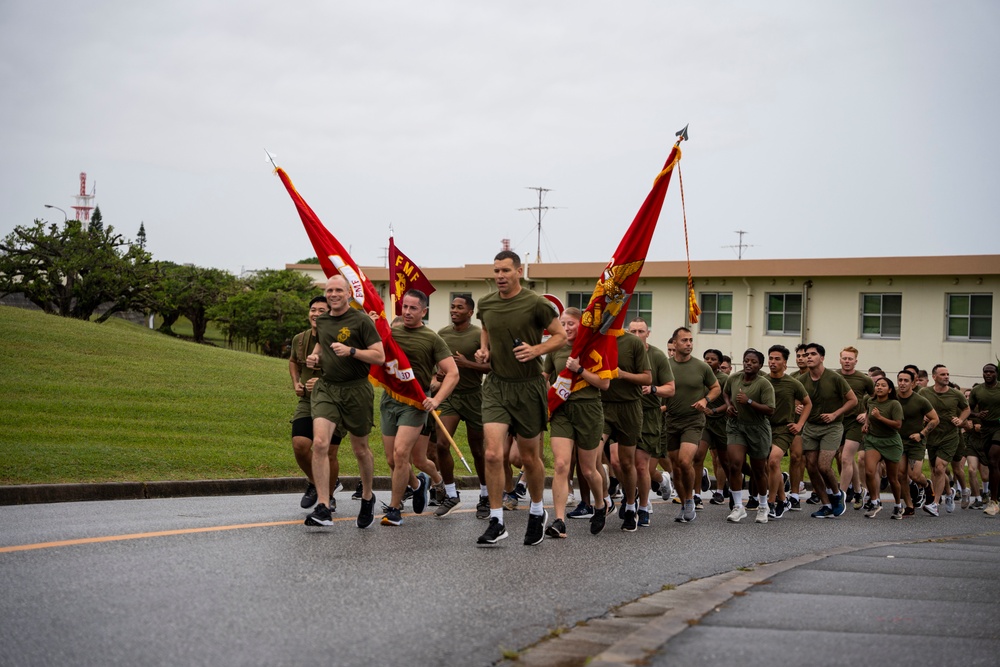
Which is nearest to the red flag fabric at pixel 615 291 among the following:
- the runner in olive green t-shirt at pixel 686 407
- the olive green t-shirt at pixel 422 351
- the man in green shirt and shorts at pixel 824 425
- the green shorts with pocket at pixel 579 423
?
the green shorts with pocket at pixel 579 423

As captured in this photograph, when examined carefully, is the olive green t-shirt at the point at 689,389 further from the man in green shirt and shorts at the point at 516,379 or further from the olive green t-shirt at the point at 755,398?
the man in green shirt and shorts at the point at 516,379

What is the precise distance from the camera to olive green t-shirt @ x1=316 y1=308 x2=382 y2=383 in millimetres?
10469

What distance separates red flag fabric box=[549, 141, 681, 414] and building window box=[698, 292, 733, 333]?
29.3 meters

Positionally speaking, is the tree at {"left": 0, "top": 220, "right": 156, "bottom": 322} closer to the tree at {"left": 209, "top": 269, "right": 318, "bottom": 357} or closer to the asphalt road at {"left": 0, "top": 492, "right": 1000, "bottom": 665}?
the tree at {"left": 209, "top": 269, "right": 318, "bottom": 357}

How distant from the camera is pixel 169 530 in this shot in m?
9.45

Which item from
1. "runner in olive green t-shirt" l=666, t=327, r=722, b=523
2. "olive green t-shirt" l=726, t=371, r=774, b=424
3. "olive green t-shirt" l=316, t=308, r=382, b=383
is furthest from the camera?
"olive green t-shirt" l=726, t=371, r=774, b=424

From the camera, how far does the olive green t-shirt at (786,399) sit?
14766 mm

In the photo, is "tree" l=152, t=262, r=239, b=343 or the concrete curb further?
"tree" l=152, t=262, r=239, b=343

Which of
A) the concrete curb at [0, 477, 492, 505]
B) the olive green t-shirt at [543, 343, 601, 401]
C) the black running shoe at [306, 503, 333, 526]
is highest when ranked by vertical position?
the olive green t-shirt at [543, 343, 601, 401]

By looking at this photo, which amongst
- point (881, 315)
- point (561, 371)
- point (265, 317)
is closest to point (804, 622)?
point (561, 371)

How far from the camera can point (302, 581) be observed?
24.0 feet

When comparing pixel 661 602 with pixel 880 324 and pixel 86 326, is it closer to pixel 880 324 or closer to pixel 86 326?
pixel 86 326

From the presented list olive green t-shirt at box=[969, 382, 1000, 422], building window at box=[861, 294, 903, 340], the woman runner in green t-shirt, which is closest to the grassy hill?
the woman runner in green t-shirt

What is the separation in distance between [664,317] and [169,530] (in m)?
33.4
